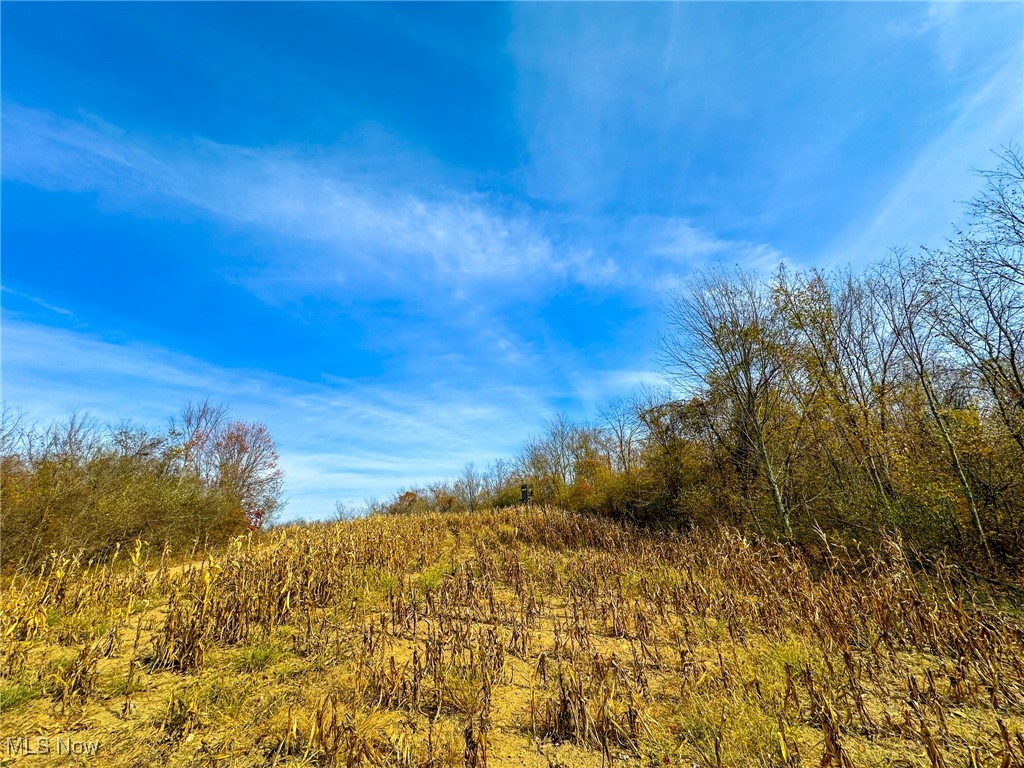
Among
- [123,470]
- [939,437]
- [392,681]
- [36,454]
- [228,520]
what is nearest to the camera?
[392,681]

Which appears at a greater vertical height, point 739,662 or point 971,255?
point 971,255

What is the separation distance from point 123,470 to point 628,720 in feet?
46.6

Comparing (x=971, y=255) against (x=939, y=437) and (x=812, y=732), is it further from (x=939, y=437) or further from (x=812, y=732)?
(x=812, y=732)

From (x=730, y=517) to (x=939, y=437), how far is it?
5.73m

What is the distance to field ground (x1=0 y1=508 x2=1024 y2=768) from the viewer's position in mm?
3037

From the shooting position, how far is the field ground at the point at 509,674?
3.04m

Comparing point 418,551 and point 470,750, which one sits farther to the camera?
point 418,551

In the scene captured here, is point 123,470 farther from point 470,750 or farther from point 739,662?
point 739,662

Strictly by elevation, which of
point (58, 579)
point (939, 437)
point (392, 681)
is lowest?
point (392, 681)

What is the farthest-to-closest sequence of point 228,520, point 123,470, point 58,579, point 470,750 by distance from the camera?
point 228,520, point 123,470, point 58,579, point 470,750

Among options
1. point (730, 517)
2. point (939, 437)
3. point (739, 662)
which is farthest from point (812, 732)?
point (730, 517)

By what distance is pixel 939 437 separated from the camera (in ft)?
28.4

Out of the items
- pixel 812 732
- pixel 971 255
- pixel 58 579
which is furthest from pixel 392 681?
pixel 971 255

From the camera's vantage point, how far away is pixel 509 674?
14.4ft
